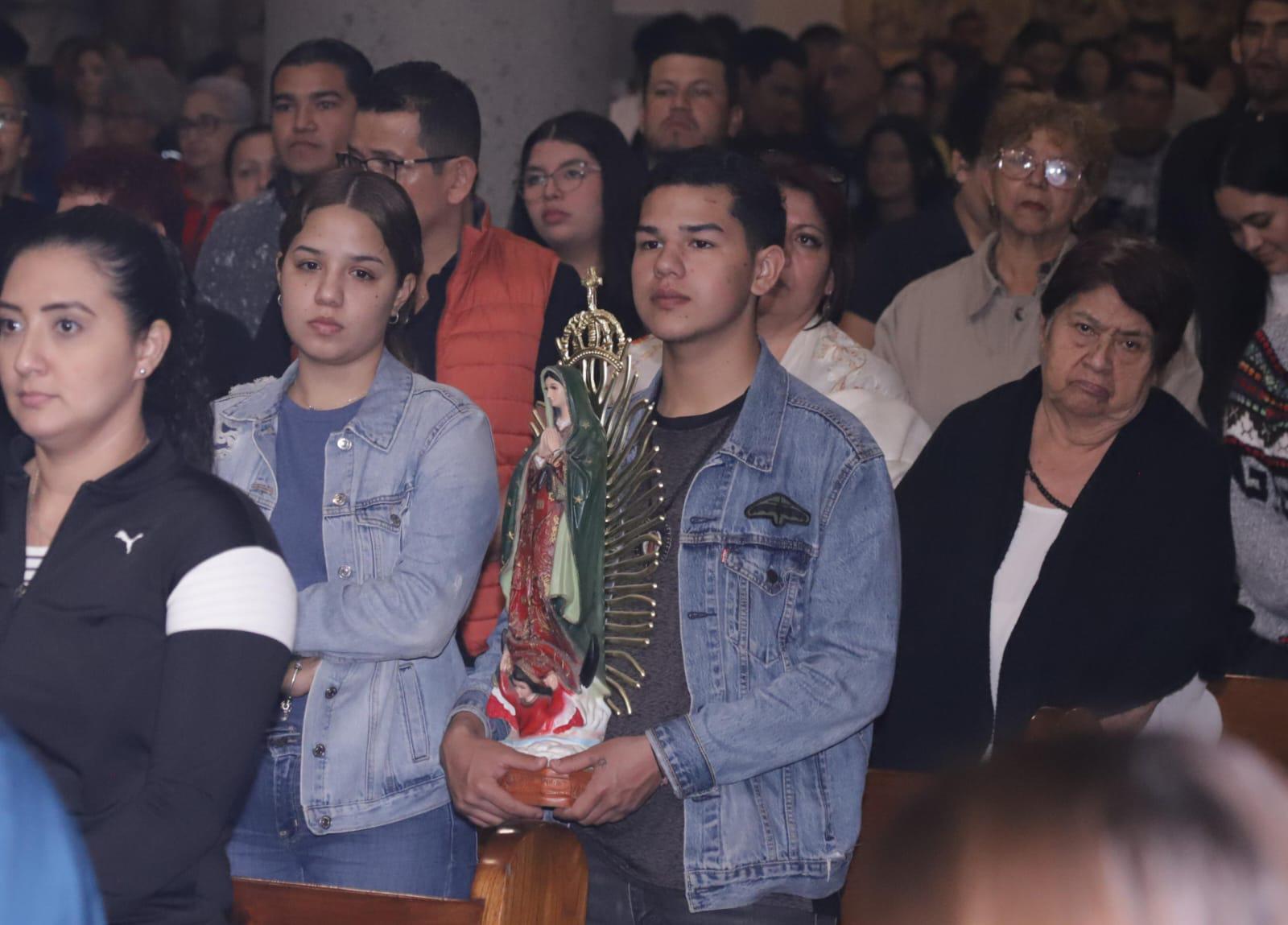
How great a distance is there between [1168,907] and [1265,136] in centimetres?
365

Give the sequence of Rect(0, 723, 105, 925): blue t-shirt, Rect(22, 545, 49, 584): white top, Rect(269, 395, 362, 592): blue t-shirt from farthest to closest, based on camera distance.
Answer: Rect(269, 395, 362, 592): blue t-shirt → Rect(22, 545, 49, 584): white top → Rect(0, 723, 105, 925): blue t-shirt

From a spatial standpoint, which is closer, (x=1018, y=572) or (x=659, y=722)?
(x=659, y=722)

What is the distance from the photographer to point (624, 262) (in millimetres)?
4250

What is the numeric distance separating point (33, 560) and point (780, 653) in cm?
115

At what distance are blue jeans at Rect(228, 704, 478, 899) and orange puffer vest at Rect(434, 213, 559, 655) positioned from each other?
0.69m

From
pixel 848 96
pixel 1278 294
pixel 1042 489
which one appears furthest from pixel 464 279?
pixel 848 96

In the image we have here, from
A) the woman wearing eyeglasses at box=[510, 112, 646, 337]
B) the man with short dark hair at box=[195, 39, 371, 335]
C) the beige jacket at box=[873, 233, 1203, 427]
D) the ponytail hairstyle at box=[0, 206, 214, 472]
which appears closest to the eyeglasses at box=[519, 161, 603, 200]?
the woman wearing eyeglasses at box=[510, 112, 646, 337]

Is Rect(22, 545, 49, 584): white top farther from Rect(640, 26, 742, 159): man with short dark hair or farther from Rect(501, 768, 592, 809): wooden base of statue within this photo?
Rect(640, 26, 742, 159): man with short dark hair

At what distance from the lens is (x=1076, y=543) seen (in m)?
3.26

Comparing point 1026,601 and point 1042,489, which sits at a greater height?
point 1042,489

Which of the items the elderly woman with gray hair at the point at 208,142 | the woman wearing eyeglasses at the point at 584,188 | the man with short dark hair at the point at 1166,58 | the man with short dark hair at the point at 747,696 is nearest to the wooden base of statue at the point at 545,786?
the man with short dark hair at the point at 747,696

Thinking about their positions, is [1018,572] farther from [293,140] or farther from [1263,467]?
[293,140]

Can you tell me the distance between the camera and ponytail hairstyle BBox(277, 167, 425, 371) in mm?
3055

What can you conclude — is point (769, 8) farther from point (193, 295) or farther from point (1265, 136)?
point (193, 295)
